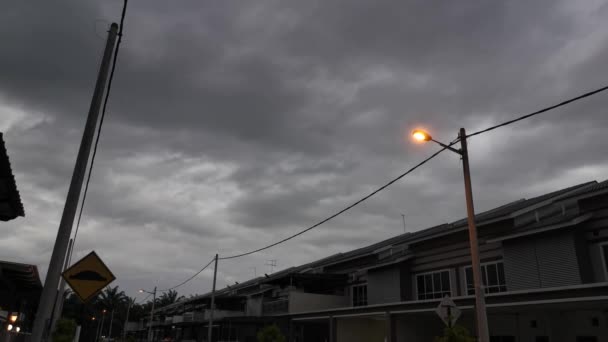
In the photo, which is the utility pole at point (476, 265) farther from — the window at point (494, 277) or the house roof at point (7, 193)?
the window at point (494, 277)

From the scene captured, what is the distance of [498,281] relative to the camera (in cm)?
2453

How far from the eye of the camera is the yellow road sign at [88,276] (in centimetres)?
802

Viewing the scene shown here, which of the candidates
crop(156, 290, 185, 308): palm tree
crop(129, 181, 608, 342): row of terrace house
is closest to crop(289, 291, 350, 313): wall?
crop(129, 181, 608, 342): row of terrace house

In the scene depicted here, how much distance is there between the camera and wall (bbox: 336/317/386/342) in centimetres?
3181

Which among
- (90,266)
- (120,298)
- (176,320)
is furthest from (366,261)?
(120,298)

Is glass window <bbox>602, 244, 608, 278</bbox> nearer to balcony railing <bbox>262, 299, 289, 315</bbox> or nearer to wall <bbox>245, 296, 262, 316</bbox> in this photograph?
balcony railing <bbox>262, 299, 289, 315</bbox>

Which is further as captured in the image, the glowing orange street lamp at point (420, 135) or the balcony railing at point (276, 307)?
the balcony railing at point (276, 307)

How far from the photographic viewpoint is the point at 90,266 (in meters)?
8.19

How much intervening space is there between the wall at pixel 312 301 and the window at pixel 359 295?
95 cm

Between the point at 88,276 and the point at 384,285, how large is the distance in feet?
85.4

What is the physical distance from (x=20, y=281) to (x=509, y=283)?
20338 mm

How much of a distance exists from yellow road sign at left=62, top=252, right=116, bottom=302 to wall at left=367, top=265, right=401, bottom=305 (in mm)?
24660

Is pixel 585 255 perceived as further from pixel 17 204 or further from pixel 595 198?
pixel 17 204

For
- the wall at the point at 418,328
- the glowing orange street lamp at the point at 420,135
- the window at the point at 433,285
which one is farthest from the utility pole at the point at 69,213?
the wall at the point at 418,328
